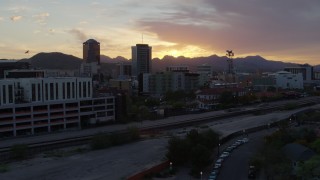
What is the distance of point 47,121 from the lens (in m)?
31.7

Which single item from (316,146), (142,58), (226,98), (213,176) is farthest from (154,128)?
(142,58)

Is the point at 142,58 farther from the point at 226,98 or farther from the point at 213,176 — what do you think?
the point at 213,176

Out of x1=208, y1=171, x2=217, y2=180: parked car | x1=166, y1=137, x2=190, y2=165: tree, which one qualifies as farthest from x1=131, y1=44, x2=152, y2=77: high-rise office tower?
x1=208, y1=171, x2=217, y2=180: parked car

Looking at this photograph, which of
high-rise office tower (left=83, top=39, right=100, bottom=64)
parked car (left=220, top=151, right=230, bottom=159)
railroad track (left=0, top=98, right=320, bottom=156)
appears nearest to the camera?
parked car (left=220, top=151, right=230, bottom=159)

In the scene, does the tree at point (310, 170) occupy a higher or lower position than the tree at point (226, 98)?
lower

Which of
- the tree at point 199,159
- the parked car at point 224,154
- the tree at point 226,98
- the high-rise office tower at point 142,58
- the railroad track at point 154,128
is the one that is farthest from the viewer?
the high-rise office tower at point 142,58

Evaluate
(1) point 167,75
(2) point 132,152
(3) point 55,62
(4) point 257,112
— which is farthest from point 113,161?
(3) point 55,62

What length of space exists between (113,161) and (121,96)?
48.0 feet

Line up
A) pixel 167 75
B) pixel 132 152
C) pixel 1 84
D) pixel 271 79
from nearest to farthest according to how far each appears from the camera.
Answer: pixel 132 152 < pixel 1 84 < pixel 167 75 < pixel 271 79

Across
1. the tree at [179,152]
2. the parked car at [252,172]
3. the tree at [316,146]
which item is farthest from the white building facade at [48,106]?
the tree at [316,146]

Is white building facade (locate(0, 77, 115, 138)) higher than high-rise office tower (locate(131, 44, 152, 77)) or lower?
lower

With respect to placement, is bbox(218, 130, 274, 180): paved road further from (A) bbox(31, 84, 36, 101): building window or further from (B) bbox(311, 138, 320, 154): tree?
(A) bbox(31, 84, 36, 101): building window

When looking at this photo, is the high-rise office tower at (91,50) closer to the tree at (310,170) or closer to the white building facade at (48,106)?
the white building facade at (48,106)

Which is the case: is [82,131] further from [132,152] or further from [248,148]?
[248,148]
